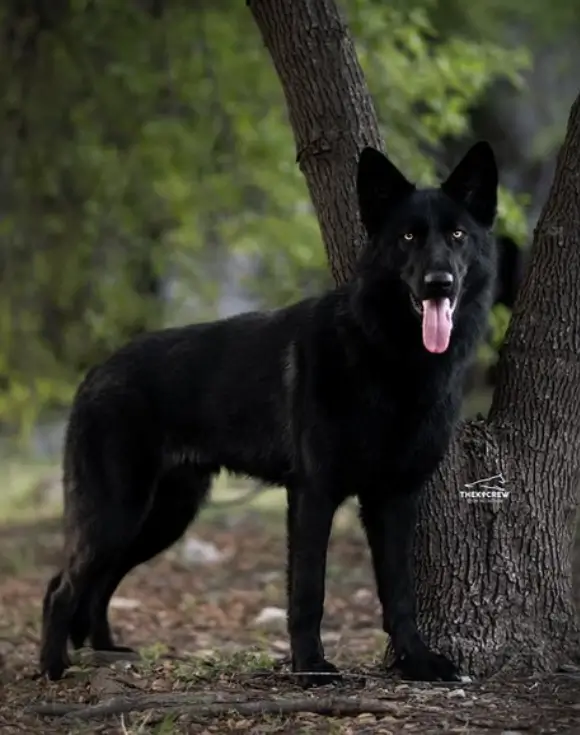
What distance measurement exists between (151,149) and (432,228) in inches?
217

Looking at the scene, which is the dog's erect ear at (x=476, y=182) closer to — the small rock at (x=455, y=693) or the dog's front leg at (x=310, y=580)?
the dog's front leg at (x=310, y=580)

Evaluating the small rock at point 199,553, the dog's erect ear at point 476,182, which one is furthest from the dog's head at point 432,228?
the small rock at point 199,553

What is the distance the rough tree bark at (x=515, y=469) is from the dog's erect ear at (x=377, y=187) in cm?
42

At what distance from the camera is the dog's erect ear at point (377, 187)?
15.2ft

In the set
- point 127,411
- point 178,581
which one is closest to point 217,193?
point 178,581

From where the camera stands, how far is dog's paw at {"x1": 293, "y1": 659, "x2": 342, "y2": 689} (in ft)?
14.8

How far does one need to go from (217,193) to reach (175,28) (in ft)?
4.59

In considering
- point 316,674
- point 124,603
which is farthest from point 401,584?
point 124,603

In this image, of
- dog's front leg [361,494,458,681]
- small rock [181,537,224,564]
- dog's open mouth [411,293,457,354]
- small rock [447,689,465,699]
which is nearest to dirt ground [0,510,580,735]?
small rock [447,689,465,699]

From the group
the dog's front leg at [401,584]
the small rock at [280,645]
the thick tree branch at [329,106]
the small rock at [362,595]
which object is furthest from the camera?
the small rock at [362,595]

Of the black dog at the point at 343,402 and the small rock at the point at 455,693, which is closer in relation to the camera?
the small rock at the point at 455,693

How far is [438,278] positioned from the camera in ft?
13.8

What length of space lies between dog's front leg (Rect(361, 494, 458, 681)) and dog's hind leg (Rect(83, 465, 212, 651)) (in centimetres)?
114

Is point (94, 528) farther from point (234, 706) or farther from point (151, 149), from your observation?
point (151, 149)
